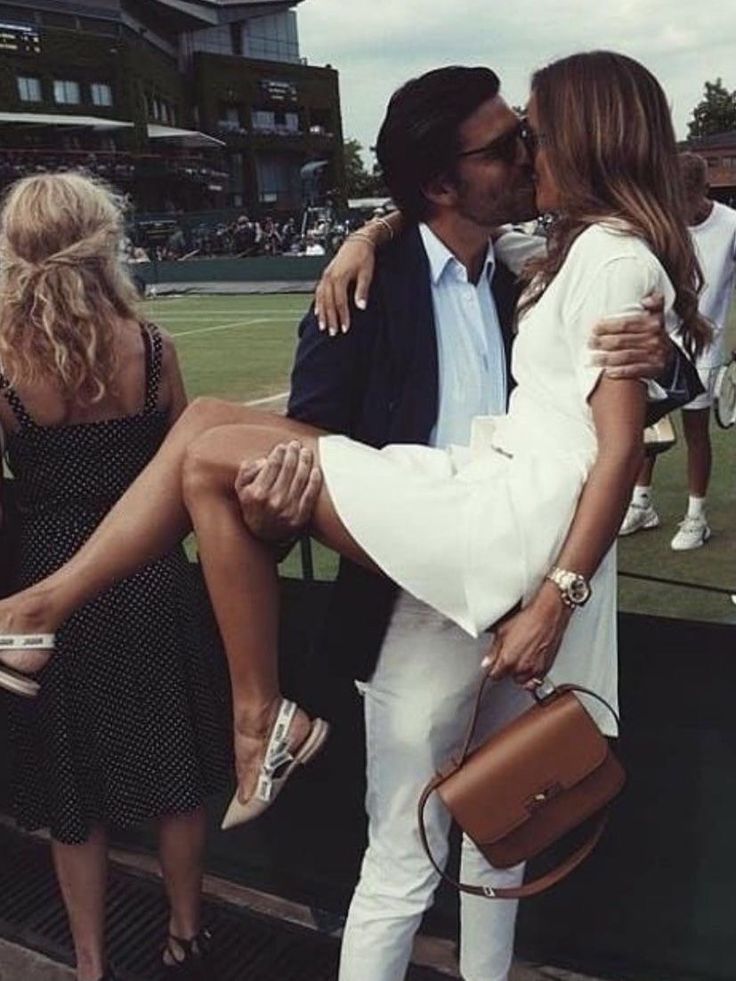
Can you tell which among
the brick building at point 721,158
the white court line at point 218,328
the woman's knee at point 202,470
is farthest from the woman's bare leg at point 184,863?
the brick building at point 721,158

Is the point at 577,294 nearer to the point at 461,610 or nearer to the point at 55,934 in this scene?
the point at 461,610

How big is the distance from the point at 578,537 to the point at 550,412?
22 centimetres

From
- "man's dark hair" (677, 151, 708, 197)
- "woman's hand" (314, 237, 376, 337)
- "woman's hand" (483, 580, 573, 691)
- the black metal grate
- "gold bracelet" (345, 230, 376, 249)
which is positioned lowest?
the black metal grate

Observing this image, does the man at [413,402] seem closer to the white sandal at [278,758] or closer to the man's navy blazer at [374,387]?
the man's navy blazer at [374,387]

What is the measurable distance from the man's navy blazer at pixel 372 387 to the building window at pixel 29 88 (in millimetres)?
47078

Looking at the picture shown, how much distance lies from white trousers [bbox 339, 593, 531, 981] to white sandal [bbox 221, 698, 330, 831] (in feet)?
0.43

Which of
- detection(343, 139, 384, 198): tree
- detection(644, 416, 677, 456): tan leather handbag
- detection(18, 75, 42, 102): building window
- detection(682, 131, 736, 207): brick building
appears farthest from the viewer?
Answer: detection(343, 139, 384, 198): tree

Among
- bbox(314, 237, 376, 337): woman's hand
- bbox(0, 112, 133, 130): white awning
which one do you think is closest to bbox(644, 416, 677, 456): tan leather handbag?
bbox(314, 237, 376, 337): woman's hand

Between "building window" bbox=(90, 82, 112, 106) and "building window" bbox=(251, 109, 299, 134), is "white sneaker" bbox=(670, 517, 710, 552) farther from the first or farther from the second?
"building window" bbox=(251, 109, 299, 134)

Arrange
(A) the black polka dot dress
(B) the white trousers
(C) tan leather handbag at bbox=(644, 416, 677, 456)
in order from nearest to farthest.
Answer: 1. (B) the white trousers
2. (A) the black polka dot dress
3. (C) tan leather handbag at bbox=(644, 416, 677, 456)

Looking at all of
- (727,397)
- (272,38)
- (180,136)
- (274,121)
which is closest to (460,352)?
(727,397)

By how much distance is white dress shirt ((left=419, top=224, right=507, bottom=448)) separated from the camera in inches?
81.4

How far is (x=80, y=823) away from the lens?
2.46 meters

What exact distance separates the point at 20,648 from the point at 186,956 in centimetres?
108
